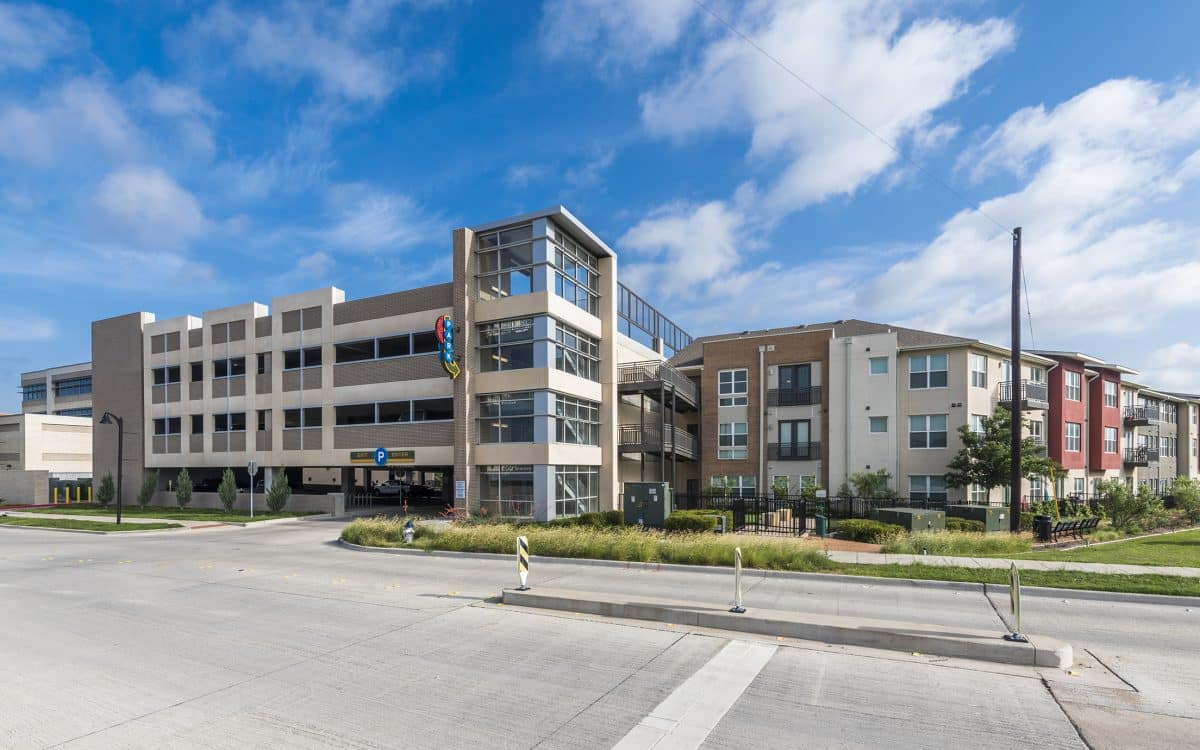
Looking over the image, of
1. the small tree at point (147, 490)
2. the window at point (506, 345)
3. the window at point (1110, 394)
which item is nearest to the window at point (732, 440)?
the window at point (506, 345)

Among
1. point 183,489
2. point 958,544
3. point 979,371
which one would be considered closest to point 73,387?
point 183,489

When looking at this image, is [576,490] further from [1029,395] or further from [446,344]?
[1029,395]

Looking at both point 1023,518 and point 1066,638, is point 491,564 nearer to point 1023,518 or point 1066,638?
point 1066,638

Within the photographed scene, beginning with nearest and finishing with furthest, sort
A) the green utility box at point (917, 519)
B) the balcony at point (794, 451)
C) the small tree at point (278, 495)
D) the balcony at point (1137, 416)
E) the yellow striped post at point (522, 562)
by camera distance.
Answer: the yellow striped post at point (522, 562) → the green utility box at point (917, 519) → the small tree at point (278, 495) → the balcony at point (794, 451) → the balcony at point (1137, 416)

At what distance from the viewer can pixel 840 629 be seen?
9.18 metres

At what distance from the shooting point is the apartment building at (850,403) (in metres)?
33.1

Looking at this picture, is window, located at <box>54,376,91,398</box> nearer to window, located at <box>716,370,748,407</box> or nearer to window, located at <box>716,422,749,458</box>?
window, located at <box>716,370,748,407</box>

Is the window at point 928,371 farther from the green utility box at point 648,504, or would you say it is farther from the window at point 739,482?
the green utility box at point 648,504

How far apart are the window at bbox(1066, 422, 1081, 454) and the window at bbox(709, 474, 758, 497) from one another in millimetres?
20230

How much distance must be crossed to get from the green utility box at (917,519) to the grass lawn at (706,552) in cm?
713

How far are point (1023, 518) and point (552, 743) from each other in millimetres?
27993

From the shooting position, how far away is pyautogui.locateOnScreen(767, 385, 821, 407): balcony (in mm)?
35719

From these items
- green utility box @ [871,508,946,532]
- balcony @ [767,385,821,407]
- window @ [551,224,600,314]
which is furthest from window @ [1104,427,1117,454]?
window @ [551,224,600,314]

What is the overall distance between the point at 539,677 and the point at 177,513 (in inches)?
1476
